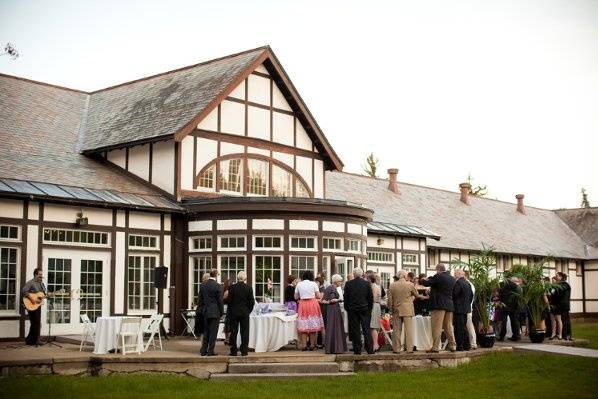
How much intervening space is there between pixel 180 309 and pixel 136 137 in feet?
17.0

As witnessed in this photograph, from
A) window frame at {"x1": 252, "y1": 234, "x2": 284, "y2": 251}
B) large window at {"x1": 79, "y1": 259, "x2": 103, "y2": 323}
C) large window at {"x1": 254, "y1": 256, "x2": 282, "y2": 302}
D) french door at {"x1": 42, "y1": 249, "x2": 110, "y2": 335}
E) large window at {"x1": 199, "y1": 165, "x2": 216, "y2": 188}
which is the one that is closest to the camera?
french door at {"x1": 42, "y1": 249, "x2": 110, "y2": 335}

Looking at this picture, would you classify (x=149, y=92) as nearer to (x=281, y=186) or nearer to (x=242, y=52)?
(x=242, y=52)

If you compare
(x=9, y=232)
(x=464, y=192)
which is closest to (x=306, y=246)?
(x=9, y=232)

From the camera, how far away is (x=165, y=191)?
2419 cm

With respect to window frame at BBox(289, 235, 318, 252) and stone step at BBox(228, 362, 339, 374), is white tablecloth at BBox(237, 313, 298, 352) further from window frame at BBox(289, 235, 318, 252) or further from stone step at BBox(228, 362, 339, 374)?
window frame at BBox(289, 235, 318, 252)

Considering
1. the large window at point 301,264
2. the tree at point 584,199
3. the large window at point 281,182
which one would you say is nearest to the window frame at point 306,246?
the large window at point 301,264

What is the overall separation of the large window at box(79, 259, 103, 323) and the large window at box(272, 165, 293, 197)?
6701 millimetres

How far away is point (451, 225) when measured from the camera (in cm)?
3994

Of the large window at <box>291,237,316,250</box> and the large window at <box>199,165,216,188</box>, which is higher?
the large window at <box>199,165,216,188</box>

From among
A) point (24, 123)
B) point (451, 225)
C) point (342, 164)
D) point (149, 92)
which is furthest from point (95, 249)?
point (451, 225)

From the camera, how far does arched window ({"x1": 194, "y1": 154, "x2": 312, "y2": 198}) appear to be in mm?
24844

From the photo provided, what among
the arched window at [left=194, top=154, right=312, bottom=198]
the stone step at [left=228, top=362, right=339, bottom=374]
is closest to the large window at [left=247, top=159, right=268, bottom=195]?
the arched window at [left=194, top=154, right=312, bottom=198]

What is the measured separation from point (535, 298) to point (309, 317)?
6.31 metres

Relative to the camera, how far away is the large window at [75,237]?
20859mm
